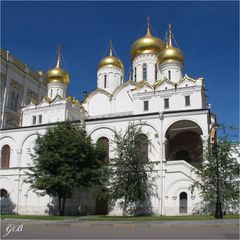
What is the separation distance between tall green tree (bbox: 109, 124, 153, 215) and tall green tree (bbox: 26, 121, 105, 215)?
184 centimetres

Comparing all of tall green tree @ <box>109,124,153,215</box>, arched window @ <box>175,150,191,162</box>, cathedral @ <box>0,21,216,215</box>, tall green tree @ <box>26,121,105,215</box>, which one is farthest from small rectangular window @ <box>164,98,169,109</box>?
tall green tree @ <box>26,121,105,215</box>

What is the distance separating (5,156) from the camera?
39219 mm

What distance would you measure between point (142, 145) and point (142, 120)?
3.00m

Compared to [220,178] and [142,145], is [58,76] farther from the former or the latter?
[220,178]

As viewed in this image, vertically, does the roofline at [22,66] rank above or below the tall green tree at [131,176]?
above

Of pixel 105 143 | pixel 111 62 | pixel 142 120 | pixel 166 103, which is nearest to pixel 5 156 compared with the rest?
pixel 105 143

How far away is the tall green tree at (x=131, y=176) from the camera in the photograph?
2934cm

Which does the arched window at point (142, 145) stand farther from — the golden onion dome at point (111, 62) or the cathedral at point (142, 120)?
the golden onion dome at point (111, 62)

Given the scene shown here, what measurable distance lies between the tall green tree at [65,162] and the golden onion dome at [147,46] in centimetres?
1864

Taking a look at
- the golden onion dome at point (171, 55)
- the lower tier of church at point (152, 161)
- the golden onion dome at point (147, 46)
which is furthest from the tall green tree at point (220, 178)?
the golden onion dome at point (147, 46)

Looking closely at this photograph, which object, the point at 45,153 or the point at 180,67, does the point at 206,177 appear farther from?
the point at 180,67

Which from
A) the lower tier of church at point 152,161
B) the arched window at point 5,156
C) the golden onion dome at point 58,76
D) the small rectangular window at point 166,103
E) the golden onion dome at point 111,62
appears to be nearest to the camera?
the lower tier of church at point 152,161

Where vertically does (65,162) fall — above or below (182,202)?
above

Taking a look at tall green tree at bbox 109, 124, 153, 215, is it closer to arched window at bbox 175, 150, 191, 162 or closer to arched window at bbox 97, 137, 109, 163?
arched window at bbox 97, 137, 109, 163
